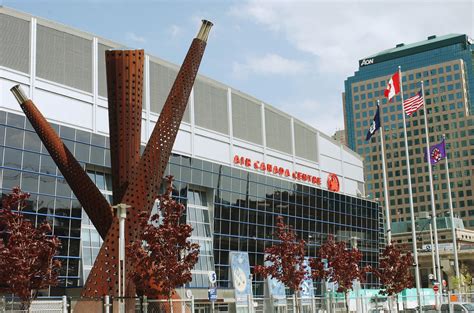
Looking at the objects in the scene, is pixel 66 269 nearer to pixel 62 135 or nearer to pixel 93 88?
pixel 62 135

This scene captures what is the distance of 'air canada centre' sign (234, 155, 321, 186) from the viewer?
58969 mm

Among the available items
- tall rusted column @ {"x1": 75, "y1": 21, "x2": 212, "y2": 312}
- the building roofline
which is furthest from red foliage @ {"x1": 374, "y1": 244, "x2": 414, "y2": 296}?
the building roofline

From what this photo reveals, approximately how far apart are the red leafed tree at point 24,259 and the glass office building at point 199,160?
11.0 metres

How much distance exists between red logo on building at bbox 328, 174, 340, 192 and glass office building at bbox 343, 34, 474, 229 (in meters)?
83.4

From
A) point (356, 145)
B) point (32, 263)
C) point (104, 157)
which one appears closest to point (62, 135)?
point (104, 157)

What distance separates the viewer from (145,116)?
4956 centimetres

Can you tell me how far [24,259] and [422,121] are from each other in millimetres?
138258

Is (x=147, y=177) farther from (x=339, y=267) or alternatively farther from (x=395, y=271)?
(x=395, y=271)

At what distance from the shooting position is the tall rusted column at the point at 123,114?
2714 cm

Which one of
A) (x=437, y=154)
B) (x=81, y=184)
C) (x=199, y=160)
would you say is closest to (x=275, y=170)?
(x=199, y=160)

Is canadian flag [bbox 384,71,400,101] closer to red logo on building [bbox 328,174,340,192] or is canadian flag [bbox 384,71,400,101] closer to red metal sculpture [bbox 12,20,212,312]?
red metal sculpture [bbox 12,20,212,312]

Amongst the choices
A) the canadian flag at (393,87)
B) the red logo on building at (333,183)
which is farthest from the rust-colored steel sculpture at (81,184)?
the red logo on building at (333,183)

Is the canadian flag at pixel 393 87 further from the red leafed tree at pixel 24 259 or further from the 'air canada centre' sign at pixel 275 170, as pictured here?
the red leafed tree at pixel 24 259

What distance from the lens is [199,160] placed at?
54.3 meters
